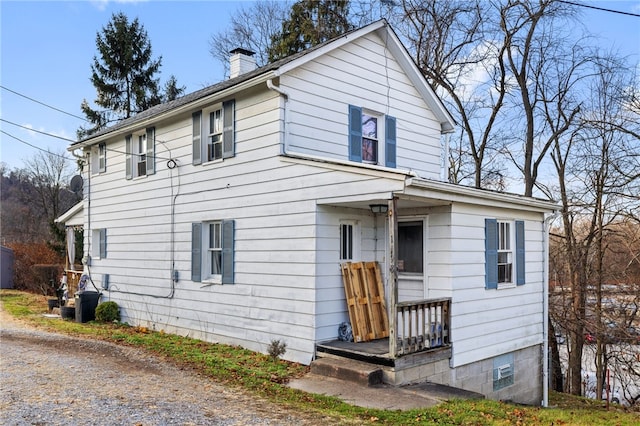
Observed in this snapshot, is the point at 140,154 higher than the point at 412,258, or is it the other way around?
the point at 140,154

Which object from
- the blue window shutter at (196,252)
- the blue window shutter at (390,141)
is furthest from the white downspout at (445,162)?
the blue window shutter at (196,252)

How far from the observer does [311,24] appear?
2353cm

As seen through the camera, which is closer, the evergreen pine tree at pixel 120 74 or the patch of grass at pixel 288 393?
the patch of grass at pixel 288 393

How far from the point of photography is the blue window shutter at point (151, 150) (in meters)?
12.7

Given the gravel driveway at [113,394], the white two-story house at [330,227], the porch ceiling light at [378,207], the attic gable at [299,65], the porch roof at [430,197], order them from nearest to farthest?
the gravel driveway at [113,394] < the porch roof at [430,197] < the white two-story house at [330,227] < the porch ceiling light at [378,207] < the attic gable at [299,65]

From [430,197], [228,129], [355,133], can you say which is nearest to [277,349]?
[430,197]

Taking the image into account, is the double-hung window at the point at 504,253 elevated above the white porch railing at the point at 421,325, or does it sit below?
above

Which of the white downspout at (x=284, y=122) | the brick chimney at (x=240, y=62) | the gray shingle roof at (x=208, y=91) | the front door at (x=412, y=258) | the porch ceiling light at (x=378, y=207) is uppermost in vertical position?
the brick chimney at (x=240, y=62)

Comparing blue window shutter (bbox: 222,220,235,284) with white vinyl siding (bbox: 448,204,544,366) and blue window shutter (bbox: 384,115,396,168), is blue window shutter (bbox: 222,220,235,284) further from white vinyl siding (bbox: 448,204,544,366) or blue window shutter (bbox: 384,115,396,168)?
white vinyl siding (bbox: 448,204,544,366)

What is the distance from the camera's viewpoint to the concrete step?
7.34m

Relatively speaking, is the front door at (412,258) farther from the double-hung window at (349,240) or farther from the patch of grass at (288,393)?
the patch of grass at (288,393)

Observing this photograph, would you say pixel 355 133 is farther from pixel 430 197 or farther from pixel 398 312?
pixel 398 312

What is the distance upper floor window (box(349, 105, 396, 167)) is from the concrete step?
4.43 metres

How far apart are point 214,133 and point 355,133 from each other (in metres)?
3.05
